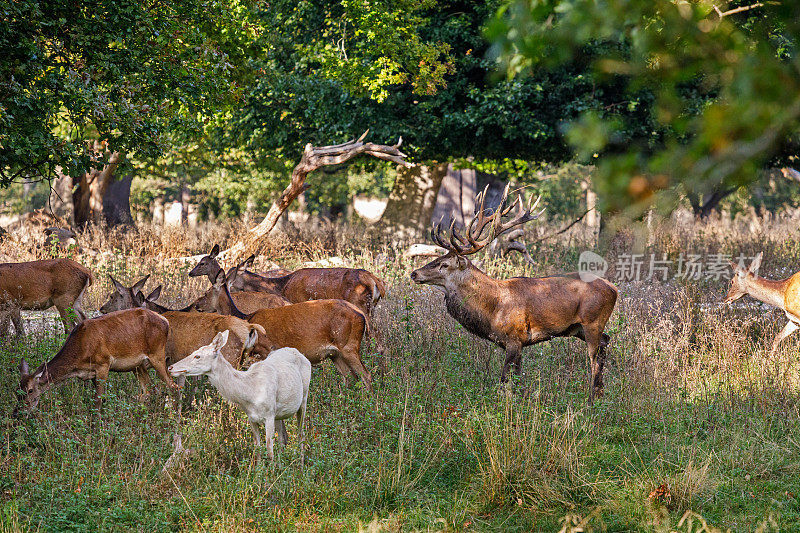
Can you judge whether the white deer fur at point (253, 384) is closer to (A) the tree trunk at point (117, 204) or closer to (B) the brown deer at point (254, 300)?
(B) the brown deer at point (254, 300)

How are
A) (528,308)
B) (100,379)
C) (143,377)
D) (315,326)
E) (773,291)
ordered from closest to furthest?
(100,379)
(143,377)
(315,326)
(528,308)
(773,291)

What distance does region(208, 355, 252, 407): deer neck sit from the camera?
6.20 meters

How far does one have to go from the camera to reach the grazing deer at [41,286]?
1041 cm

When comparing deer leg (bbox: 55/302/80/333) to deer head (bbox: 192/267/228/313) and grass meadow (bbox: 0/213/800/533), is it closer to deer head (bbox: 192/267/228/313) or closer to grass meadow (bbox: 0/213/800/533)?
grass meadow (bbox: 0/213/800/533)

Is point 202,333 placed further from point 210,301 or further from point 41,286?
point 41,286

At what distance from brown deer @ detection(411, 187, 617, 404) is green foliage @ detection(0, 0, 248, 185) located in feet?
11.3

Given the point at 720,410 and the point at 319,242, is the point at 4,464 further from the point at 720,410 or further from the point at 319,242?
the point at 319,242

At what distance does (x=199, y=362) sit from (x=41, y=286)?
5.59 meters

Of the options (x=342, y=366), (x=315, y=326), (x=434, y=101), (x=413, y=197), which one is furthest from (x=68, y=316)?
(x=413, y=197)

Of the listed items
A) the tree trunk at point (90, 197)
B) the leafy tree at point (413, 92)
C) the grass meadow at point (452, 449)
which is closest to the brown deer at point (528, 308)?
the grass meadow at point (452, 449)

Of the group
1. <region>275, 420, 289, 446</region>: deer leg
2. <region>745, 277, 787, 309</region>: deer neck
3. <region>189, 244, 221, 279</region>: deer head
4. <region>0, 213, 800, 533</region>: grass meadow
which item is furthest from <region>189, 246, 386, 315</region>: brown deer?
<region>745, 277, 787, 309</region>: deer neck

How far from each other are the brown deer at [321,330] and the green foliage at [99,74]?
8.02 feet

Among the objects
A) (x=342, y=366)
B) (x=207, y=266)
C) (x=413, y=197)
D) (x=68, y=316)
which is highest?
(x=413, y=197)

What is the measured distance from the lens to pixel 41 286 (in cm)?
1076
